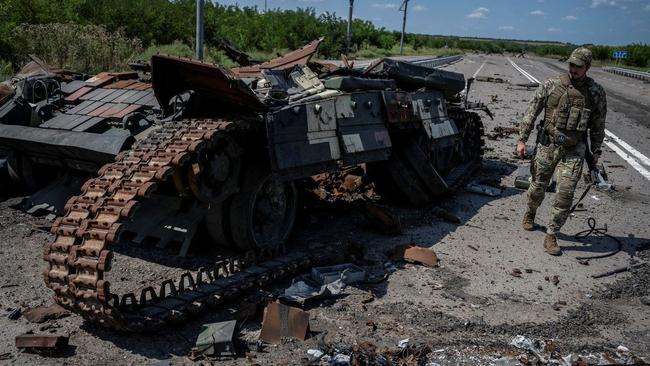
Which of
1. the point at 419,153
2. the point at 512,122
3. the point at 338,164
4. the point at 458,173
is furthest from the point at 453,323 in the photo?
the point at 512,122

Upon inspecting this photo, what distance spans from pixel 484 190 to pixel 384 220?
9.66 ft

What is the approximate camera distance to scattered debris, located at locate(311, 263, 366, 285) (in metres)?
5.66

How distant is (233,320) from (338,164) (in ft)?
8.08

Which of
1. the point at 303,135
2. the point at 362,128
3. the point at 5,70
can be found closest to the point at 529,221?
the point at 362,128

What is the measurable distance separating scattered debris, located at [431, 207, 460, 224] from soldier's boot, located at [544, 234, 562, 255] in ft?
4.06

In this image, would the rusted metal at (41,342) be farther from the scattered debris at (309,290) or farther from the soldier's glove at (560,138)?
the soldier's glove at (560,138)

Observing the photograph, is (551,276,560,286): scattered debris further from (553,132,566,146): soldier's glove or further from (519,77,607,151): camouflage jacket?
(519,77,607,151): camouflage jacket

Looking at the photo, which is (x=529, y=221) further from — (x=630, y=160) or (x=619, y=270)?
(x=630, y=160)

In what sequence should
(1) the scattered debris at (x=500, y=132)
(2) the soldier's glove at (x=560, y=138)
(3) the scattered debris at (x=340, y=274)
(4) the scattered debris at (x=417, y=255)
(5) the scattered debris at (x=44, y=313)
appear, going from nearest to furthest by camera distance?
(5) the scattered debris at (x=44, y=313) → (3) the scattered debris at (x=340, y=274) → (4) the scattered debris at (x=417, y=255) → (2) the soldier's glove at (x=560, y=138) → (1) the scattered debris at (x=500, y=132)

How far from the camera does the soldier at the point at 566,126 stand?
22.8 feet

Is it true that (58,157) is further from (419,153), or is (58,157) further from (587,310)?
(587,310)

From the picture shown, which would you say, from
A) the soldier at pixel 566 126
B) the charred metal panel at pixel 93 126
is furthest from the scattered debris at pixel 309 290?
the soldier at pixel 566 126

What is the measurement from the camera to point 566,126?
6.98 meters

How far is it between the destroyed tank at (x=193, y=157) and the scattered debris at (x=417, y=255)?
86 centimetres
